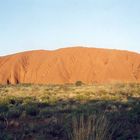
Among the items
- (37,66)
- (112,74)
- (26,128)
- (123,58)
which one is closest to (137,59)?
(123,58)

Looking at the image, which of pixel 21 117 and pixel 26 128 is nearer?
pixel 26 128

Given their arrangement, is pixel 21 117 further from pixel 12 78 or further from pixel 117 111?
pixel 12 78

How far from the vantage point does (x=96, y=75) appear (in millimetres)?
67938

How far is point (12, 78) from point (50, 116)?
57434 millimetres

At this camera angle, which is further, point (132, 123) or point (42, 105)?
point (42, 105)

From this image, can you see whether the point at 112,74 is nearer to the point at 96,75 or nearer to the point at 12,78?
the point at 96,75

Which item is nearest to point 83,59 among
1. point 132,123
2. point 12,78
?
point 12,78

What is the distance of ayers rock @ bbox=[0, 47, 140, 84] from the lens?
67.7 m

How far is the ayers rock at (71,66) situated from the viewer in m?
67.7

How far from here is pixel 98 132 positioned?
816 cm

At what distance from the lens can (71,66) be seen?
71.0m

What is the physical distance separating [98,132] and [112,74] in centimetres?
5949

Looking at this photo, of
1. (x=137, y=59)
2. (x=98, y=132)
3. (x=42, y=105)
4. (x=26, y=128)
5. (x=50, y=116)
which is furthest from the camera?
(x=137, y=59)

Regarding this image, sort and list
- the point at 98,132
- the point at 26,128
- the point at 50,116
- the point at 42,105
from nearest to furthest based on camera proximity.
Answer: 1. the point at 98,132
2. the point at 26,128
3. the point at 50,116
4. the point at 42,105
